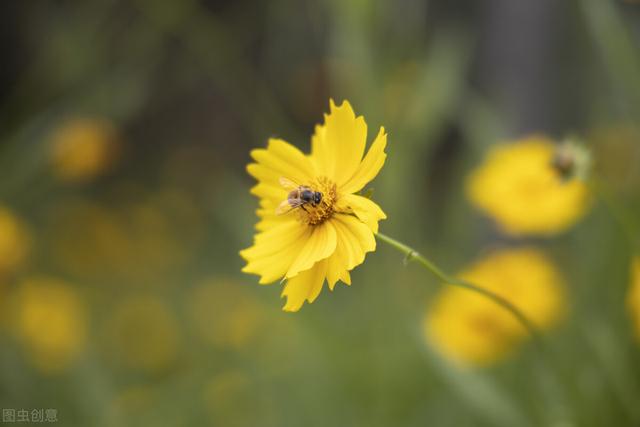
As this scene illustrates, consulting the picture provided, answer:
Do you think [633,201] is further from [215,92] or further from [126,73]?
[215,92]

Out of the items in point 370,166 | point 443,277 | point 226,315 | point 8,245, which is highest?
point 226,315

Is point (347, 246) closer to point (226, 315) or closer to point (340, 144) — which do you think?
point (340, 144)

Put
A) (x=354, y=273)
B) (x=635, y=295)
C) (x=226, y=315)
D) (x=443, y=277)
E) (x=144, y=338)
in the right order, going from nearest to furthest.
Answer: (x=443, y=277)
(x=635, y=295)
(x=144, y=338)
(x=226, y=315)
(x=354, y=273)

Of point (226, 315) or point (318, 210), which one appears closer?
point (318, 210)

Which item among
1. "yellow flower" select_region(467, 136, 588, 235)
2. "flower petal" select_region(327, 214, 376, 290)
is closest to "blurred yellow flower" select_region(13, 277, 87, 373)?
"yellow flower" select_region(467, 136, 588, 235)

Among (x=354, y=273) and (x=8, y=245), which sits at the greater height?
(x=354, y=273)

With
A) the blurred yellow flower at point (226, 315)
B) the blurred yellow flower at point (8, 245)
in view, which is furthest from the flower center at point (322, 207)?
Answer: the blurred yellow flower at point (226, 315)

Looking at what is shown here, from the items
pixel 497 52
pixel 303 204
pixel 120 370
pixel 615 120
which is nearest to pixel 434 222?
pixel 497 52

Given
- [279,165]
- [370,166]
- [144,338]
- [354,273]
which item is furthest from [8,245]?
[354,273]
